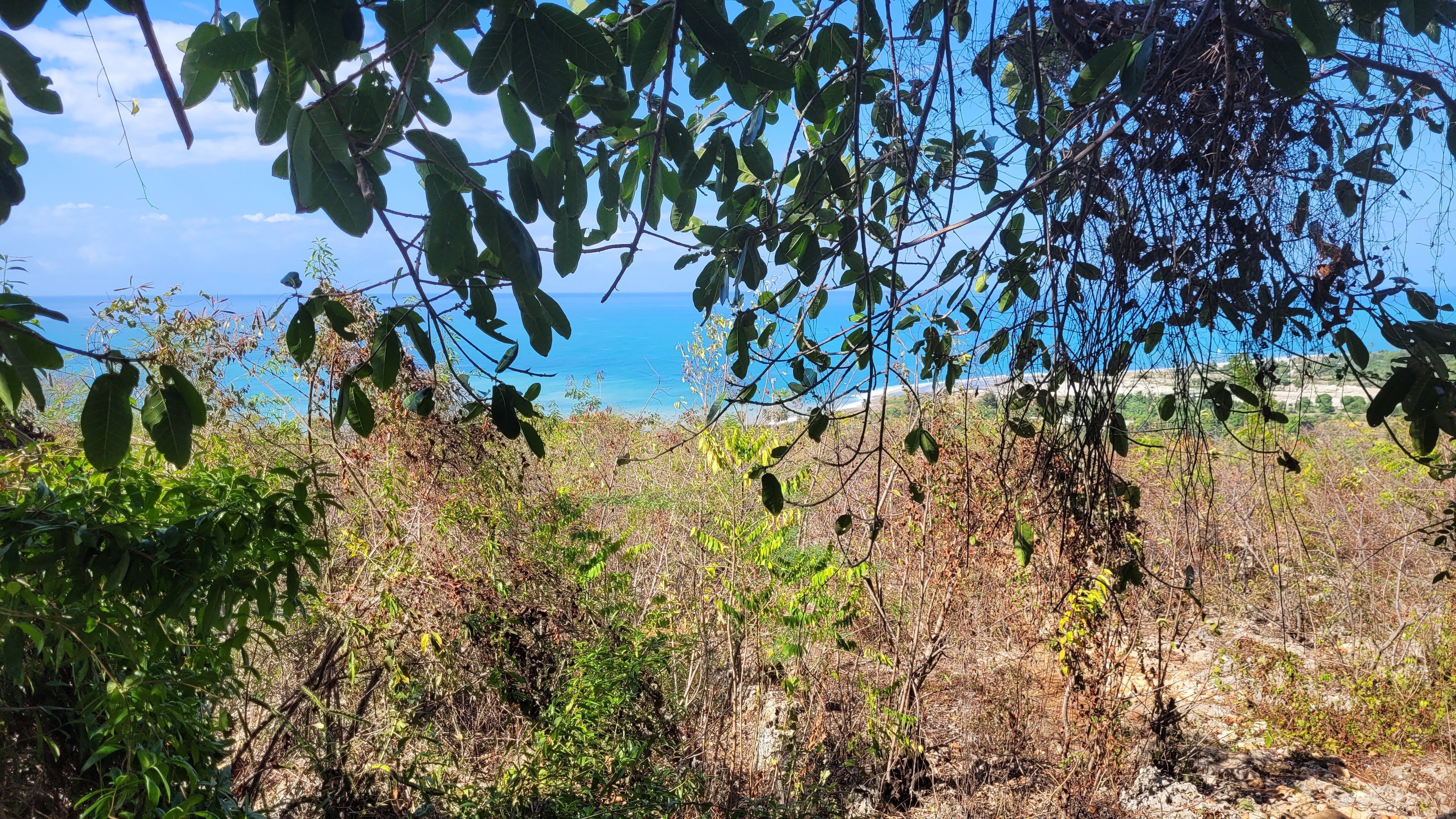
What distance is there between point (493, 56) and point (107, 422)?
0.51 metres

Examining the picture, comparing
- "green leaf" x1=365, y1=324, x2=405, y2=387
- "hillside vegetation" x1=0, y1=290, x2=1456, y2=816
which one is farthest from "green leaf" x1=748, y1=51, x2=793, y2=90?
"hillside vegetation" x1=0, y1=290, x2=1456, y2=816

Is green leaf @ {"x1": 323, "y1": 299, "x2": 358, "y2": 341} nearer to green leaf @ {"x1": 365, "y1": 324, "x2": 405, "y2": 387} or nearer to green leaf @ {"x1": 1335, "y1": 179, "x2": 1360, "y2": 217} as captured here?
green leaf @ {"x1": 365, "y1": 324, "x2": 405, "y2": 387}

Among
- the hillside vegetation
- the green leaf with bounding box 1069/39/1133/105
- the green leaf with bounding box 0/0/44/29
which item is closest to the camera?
the green leaf with bounding box 0/0/44/29

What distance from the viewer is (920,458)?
10.8 ft

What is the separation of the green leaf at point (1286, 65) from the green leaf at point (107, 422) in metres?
1.19

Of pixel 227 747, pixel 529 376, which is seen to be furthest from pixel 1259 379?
pixel 227 747

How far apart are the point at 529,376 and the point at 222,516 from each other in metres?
0.76

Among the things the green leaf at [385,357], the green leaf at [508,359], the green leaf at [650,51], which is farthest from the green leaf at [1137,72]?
the green leaf at [385,357]

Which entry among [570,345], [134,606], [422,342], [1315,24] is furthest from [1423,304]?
[570,345]

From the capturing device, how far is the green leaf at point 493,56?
65 cm

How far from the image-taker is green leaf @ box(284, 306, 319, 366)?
2.93 feet

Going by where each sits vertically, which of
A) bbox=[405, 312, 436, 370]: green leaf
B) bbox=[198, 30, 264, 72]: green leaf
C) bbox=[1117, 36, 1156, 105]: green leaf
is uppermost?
bbox=[1117, 36, 1156, 105]: green leaf

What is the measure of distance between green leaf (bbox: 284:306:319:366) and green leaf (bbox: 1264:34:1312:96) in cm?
108

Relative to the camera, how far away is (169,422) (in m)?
0.75
